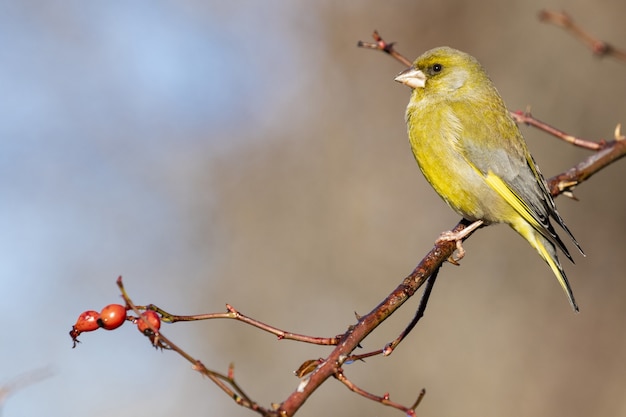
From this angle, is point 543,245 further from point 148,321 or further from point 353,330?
point 148,321

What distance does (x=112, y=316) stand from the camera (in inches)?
115

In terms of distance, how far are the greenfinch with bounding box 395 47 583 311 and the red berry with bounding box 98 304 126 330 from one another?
97.7 inches

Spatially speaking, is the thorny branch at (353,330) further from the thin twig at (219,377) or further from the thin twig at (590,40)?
the thin twig at (590,40)

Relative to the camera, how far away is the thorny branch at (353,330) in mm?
2416

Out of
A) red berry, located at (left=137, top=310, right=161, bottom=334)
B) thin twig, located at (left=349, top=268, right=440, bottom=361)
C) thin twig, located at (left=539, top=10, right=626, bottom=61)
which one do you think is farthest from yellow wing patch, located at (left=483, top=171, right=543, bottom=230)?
red berry, located at (left=137, top=310, right=161, bottom=334)

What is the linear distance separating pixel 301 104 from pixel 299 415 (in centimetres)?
398

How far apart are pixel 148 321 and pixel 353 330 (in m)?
0.79

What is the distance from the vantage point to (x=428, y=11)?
965 centimetres

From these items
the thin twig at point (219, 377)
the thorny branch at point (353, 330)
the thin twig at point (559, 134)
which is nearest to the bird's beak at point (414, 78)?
the thin twig at point (559, 134)

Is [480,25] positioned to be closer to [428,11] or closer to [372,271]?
[428,11]

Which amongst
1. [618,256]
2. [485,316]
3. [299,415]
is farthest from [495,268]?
[299,415]

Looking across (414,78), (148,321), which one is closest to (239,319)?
(148,321)

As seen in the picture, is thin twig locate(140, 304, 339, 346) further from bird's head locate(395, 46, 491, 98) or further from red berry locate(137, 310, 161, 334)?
bird's head locate(395, 46, 491, 98)

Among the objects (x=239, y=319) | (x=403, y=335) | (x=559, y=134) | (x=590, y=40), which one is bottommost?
(x=403, y=335)
